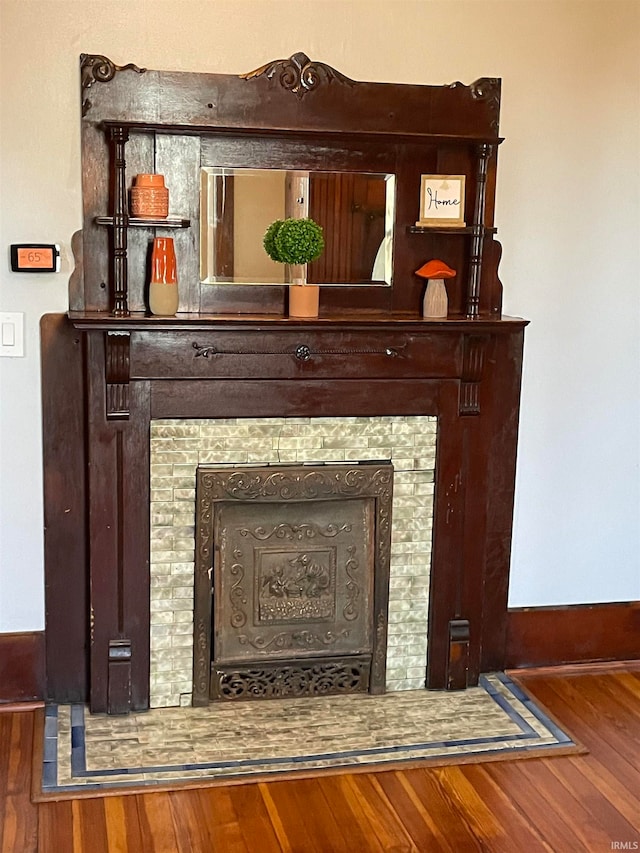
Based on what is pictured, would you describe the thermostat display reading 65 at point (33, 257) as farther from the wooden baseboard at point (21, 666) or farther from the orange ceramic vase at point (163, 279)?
the wooden baseboard at point (21, 666)

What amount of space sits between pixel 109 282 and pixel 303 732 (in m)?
1.41

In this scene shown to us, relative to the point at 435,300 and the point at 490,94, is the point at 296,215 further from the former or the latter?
the point at 490,94

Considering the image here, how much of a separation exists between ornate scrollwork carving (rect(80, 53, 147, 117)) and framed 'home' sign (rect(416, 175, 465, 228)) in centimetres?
89

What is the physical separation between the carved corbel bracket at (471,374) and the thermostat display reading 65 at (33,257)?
1.23 metres

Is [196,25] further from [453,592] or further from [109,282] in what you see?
[453,592]

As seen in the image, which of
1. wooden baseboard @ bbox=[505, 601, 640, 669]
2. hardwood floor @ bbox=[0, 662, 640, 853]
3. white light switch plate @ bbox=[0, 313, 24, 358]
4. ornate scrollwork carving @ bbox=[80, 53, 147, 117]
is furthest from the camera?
wooden baseboard @ bbox=[505, 601, 640, 669]

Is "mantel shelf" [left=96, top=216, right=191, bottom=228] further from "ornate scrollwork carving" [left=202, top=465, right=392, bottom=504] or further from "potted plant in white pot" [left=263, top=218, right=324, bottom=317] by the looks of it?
"ornate scrollwork carving" [left=202, top=465, right=392, bottom=504]

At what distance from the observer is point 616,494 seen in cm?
345

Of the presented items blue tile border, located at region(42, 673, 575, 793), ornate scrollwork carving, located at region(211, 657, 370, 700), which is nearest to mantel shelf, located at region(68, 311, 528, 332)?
ornate scrollwork carving, located at region(211, 657, 370, 700)

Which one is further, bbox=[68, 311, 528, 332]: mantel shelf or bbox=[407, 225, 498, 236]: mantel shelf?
bbox=[407, 225, 498, 236]: mantel shelf

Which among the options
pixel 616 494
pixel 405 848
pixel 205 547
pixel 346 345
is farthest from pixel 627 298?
pixel 405 848

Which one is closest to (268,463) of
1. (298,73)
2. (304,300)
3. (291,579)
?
(291,579)

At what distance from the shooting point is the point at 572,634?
3.49 metres

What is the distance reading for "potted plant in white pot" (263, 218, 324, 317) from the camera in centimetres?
288
